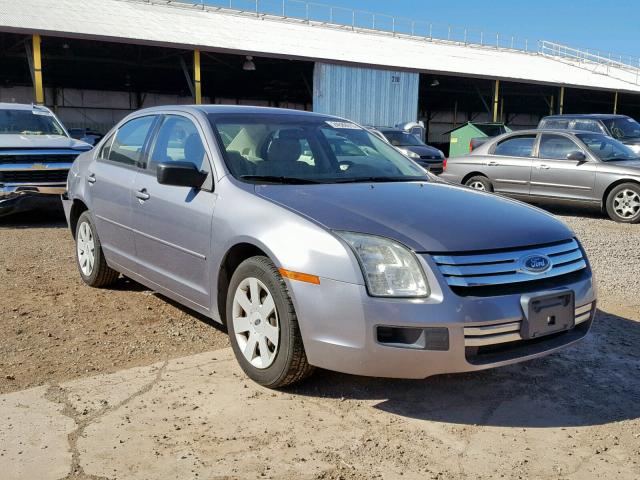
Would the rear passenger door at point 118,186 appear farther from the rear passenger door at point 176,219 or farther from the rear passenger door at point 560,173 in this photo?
the rear passenger door at point 560,173

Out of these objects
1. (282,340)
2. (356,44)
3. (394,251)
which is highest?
(356,44)

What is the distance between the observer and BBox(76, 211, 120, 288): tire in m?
5.38

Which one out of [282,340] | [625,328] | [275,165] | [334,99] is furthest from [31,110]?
[334,99]

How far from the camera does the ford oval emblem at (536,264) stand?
3240 millimetres

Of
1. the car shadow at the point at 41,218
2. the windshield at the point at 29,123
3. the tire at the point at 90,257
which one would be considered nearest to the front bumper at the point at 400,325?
the tire at the point at 90,257

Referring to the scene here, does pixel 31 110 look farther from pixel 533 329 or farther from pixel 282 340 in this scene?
pixel 533 329

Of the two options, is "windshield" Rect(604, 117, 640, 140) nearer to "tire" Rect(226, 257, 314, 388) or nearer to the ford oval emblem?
the ford oval emblem

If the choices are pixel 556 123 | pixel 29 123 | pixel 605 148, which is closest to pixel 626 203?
pixel 605 148

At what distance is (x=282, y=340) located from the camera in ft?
10.9

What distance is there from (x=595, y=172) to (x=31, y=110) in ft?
29.8

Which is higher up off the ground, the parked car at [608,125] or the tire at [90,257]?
the parked car at [608,125]

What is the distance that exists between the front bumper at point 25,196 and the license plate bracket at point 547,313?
705 cm

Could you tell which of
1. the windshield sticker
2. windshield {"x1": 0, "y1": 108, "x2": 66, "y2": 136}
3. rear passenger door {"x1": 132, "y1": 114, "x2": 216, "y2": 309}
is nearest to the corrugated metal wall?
windshield {"x1": 0, "y1": 108, "x2": 66, "y2": 136}

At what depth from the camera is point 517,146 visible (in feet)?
36.9
